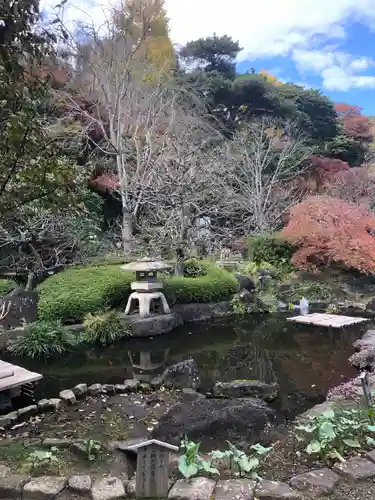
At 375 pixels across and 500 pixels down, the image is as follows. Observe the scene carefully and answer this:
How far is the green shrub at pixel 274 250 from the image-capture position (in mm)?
14102

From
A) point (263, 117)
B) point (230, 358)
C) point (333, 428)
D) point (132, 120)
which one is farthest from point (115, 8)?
point (333, 428)

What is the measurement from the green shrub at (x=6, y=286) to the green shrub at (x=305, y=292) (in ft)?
24.0

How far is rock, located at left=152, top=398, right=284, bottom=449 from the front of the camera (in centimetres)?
443

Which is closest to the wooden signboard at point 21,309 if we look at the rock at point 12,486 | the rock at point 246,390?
the rock at point 246,390

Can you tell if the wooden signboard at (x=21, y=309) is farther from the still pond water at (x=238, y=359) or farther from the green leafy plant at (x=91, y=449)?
the green leafy plant at (x=91, y=449)

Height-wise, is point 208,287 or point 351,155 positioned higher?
point 351,155

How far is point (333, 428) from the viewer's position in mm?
3465

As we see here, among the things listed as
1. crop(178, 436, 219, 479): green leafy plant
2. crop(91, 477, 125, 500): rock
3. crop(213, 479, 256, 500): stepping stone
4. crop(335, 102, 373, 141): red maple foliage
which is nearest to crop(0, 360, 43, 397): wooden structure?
crop(91, 477, 125, 500): rock

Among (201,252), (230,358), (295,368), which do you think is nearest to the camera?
(295,368)

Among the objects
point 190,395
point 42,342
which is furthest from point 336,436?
point 42,342

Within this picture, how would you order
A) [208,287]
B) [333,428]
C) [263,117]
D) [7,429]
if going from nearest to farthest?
[333,428], [7,429], [208,287], [263,117]

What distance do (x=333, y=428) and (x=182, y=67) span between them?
70.2 ft

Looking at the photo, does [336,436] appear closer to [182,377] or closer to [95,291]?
[182,377]

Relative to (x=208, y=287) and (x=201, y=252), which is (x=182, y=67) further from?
(x=208, y=287)
